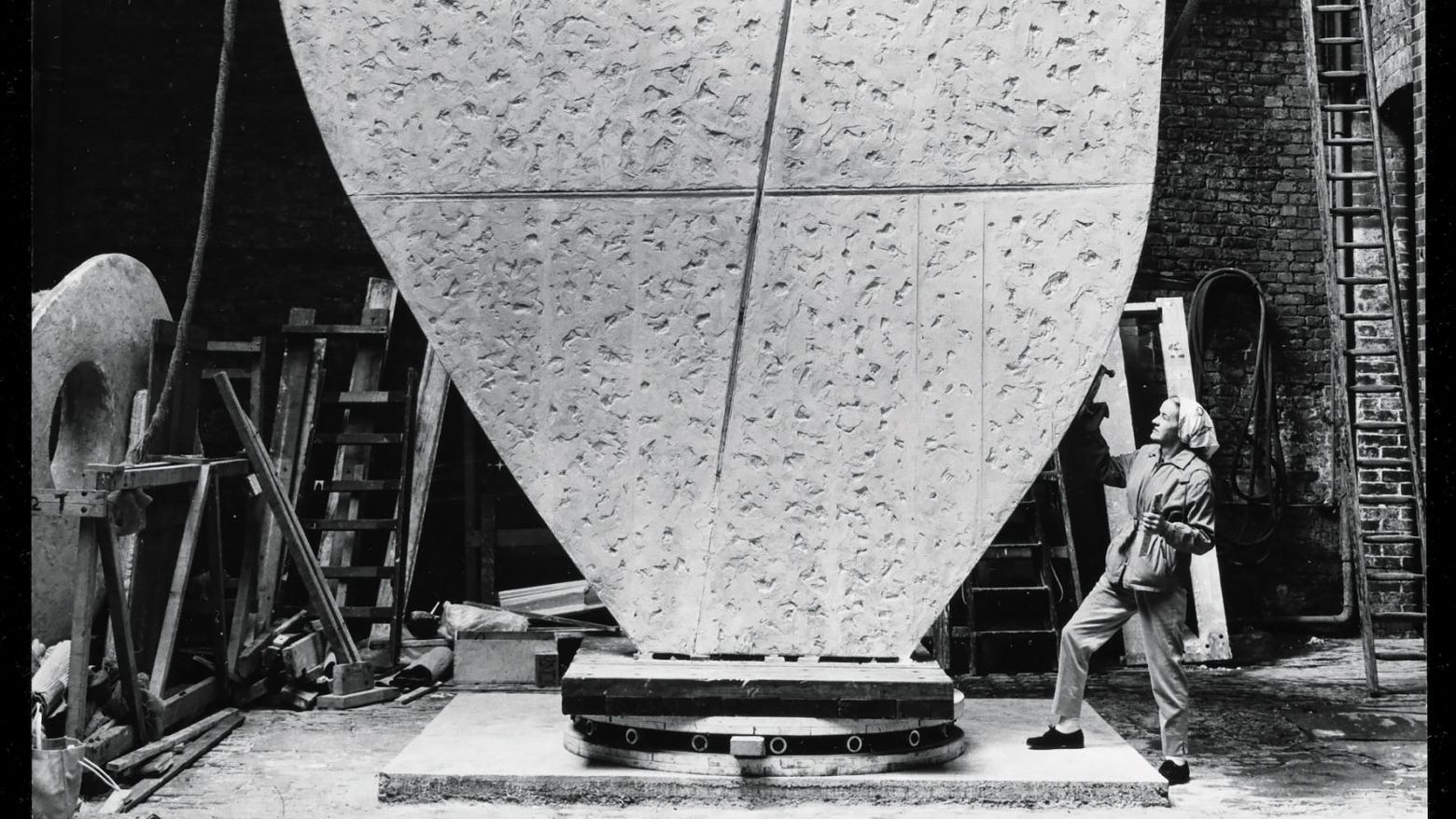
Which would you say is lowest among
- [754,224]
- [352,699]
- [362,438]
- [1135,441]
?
[352,699]

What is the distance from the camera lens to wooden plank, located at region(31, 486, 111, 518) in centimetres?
427

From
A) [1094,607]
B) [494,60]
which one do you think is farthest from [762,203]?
[1094,607]

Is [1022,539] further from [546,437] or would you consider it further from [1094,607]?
[546,437]

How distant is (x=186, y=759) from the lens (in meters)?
4.61

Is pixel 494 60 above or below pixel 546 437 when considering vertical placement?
above

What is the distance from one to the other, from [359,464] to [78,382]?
1.45 metres

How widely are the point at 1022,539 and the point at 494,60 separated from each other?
3.81 meters

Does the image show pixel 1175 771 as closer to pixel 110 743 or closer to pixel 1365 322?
pixel 110 743

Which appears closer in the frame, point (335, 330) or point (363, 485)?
point (363, 485)

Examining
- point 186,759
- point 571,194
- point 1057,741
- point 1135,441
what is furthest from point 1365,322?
point 186,759

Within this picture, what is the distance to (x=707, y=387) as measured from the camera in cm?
411

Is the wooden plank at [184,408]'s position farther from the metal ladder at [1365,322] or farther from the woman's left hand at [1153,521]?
the metal ladder at [1365,322]

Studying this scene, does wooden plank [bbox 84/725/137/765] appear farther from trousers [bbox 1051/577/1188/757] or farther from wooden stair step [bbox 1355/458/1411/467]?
wooden stair step [bbox 1355/458/1411/467]

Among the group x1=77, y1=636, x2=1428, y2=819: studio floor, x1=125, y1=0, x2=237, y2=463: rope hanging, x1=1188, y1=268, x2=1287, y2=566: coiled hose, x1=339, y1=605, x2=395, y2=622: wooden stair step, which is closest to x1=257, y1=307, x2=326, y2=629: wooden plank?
x1=339, y1=605, x2=395, y2=622: wooden stair step
